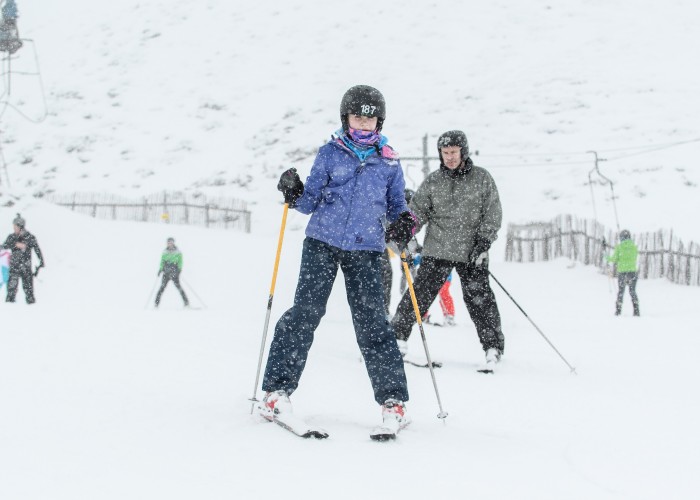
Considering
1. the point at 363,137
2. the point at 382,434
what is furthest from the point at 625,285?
the point at 382,434

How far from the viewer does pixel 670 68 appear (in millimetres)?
36094

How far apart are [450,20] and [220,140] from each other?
56.2 ft

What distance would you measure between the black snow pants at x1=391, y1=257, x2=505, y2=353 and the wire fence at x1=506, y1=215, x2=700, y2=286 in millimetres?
12128

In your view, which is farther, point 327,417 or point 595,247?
point 595,247

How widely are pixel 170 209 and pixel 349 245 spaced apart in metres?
26.9

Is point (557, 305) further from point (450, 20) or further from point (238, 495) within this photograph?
point (450, 20)

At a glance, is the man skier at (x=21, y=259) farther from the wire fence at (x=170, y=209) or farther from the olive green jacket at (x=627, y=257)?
the wire fence at (x=170, y=209)

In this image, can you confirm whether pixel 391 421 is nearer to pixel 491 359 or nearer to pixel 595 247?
pixel 491 359

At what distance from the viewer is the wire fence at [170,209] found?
28812mm

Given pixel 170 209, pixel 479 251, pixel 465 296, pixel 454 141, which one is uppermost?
pixel 454 141

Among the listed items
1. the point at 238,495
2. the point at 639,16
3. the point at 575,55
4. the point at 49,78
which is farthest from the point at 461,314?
the point at 49,78

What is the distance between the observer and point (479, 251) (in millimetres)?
5602

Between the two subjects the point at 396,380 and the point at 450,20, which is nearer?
the point at 396,380

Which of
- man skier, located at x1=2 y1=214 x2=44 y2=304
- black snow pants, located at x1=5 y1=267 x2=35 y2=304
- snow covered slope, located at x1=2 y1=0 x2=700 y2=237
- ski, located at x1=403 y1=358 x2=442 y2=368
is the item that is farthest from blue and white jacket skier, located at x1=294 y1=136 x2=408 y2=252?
snow covered slope, located at x1=2 y1=0 x2=700 y2=237
